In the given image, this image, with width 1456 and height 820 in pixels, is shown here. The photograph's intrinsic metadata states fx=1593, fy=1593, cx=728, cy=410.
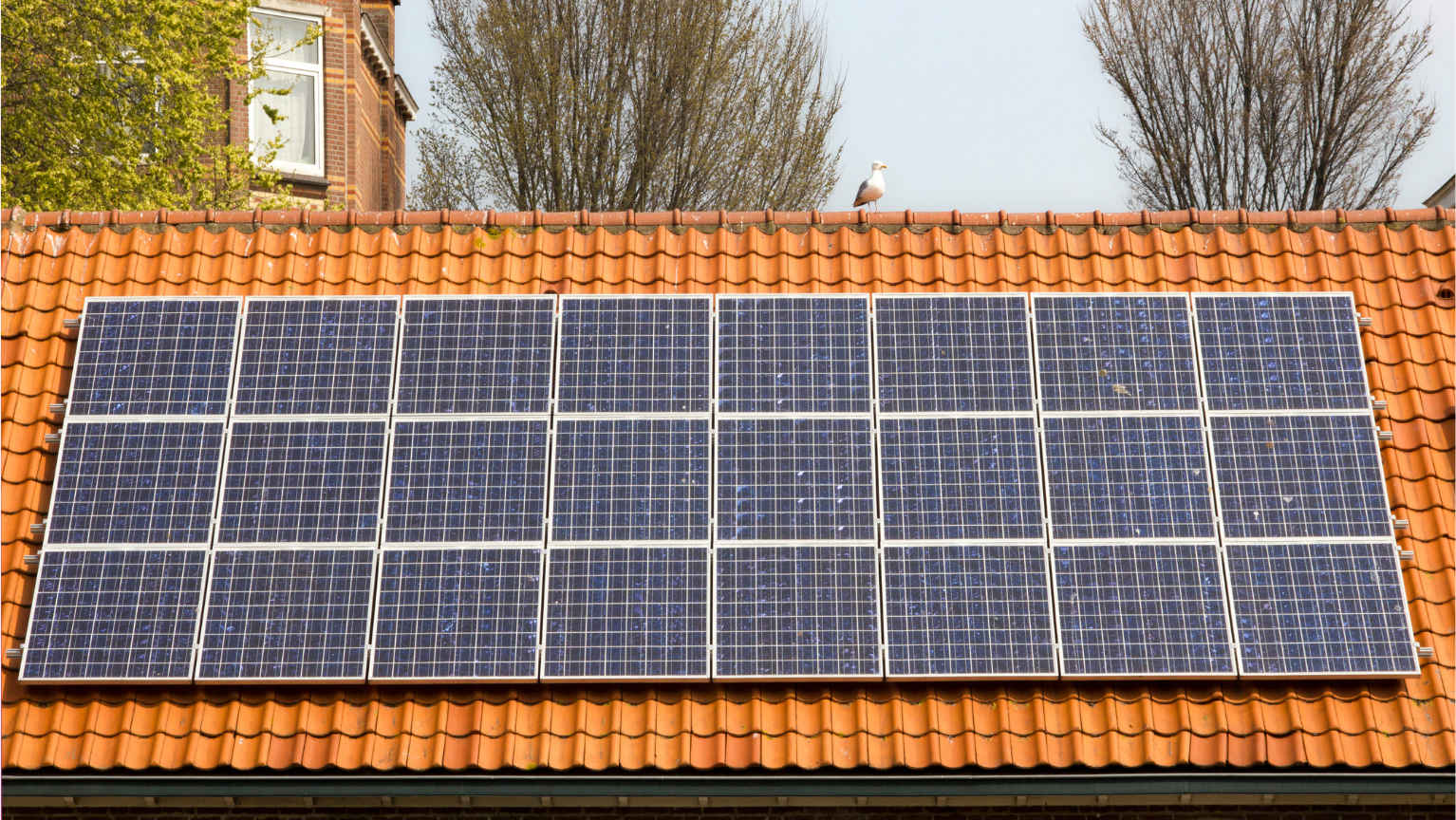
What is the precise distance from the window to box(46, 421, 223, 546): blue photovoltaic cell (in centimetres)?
2394

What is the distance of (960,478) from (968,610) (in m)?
0.83

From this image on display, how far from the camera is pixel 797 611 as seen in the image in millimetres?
8617

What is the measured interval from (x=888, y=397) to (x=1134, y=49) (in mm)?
26549

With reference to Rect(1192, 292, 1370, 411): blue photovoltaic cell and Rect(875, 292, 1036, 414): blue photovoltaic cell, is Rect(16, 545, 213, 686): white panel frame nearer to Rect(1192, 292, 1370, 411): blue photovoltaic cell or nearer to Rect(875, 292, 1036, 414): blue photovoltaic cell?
Rect(875, 292, 1036, 414): blue photovoltaic cell

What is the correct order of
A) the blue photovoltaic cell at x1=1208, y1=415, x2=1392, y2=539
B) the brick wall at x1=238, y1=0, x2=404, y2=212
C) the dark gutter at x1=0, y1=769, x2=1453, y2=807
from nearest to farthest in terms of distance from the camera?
the dark gutter at x1=0, y1=769, x2=1453, y2=807 → the blue photovoltaic cell at x1=1208, y1=415, x2=1392, y2=539 → the brick wall at x1=238, y1=0, x2=404, y2=212

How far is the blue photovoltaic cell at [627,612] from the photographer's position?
27.8 feet

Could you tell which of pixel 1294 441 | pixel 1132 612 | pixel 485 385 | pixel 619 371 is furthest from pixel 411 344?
pixel 1294 441

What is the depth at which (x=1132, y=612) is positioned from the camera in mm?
8562

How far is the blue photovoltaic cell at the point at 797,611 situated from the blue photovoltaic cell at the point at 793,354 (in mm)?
981

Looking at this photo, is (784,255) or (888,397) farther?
(784,255)

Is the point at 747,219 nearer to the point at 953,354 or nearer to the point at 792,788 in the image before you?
the point at 953,354

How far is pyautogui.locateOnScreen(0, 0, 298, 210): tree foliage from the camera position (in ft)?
76.2

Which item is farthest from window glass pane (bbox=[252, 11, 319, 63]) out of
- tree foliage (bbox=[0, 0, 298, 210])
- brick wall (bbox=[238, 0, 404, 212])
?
tree foliage (bbox=[0, 0, 298, 210])

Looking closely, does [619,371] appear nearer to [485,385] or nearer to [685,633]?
[485,385]
